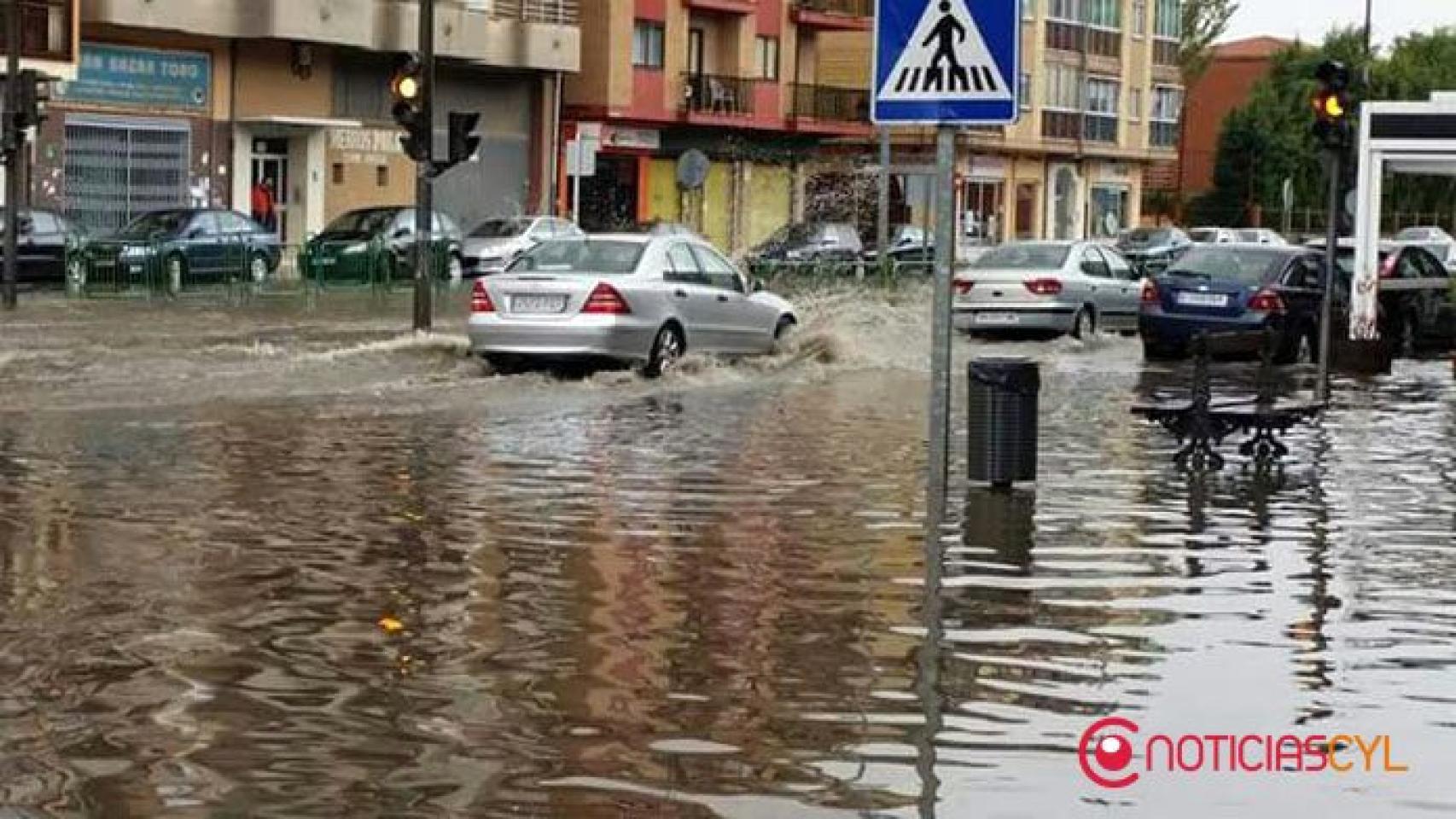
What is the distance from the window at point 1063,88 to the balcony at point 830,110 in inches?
467

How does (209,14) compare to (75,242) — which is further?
(209,14)

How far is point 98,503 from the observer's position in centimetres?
1374

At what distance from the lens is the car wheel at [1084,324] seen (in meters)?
34.2

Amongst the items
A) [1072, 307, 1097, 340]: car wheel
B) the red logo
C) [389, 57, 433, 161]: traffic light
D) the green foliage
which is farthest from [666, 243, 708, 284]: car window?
the green foliage

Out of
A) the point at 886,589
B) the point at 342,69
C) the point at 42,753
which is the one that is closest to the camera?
the point at 42,753

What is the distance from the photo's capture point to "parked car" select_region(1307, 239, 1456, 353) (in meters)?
33.9

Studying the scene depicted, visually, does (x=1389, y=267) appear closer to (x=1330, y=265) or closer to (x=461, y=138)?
(x=1330, y=265)

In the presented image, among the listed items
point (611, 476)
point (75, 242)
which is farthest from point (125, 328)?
point (611, 476)

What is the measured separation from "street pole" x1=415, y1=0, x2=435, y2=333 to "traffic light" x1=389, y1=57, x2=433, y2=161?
22 mm

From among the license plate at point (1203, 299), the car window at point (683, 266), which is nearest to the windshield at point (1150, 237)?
the license plate at point (1203, 299)

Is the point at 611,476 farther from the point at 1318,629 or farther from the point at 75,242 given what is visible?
the point at 75,242

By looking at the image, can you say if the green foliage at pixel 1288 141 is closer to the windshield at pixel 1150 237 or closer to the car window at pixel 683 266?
the windshield at pixel 1150 237

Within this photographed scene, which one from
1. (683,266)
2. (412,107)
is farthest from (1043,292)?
(683,266)

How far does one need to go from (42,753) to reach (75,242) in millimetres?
30393
